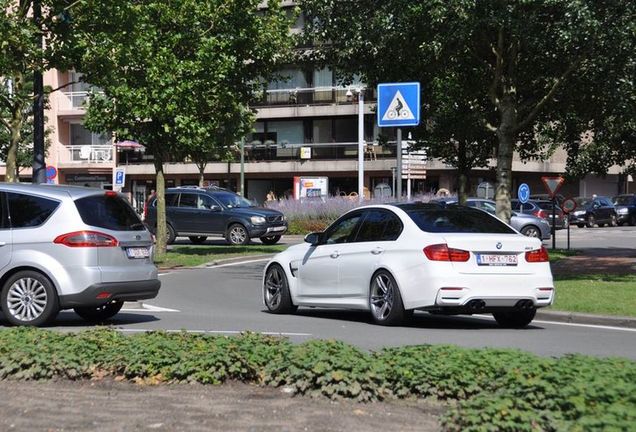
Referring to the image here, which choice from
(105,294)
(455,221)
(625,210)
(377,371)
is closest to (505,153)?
(455,221)

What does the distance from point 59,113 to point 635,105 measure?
49206 millimetres

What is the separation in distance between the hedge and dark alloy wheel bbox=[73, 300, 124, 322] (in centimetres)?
428

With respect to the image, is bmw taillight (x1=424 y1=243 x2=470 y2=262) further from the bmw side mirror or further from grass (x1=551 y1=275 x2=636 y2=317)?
grass (x1=551 y1=275 x2=636 y2=317)

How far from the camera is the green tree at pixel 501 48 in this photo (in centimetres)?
1599

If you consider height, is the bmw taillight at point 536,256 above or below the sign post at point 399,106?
below

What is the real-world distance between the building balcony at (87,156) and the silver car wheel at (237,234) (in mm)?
31519

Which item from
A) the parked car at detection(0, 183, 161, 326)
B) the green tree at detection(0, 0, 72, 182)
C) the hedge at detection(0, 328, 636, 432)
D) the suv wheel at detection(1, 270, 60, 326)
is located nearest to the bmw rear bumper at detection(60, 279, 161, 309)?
the parked car at detection(0, 183, 161, 326)

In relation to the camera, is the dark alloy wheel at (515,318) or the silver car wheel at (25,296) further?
the dark alloy wheel at (515,318)

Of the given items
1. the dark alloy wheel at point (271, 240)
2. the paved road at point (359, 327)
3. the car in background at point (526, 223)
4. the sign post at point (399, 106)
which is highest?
the sign post at point (399, 106)

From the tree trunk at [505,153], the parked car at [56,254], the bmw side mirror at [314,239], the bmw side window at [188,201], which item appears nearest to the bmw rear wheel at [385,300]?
the bmw side mirror at [314,239]

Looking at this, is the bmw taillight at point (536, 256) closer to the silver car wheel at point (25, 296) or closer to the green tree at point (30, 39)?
the silver car wheel at point (25, 296)

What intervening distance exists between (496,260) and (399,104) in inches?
197

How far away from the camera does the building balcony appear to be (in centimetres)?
6147

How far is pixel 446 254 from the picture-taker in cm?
1071
